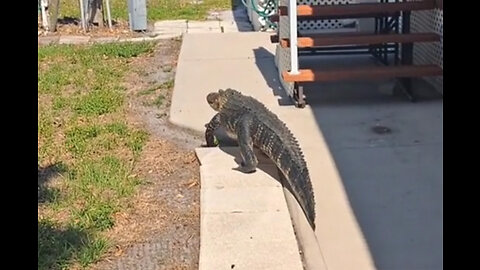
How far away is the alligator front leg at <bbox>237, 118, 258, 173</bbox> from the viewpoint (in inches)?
181

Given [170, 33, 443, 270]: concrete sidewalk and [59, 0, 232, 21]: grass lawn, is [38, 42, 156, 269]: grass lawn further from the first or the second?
[59, 0, 232, 21]: grass lawn

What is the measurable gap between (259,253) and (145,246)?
0.64 metres

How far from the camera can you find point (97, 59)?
866 cm

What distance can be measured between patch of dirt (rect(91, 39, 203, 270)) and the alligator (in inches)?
13.6

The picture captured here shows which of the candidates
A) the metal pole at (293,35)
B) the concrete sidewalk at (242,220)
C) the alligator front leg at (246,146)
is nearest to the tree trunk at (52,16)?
the metal pole at (293,35)

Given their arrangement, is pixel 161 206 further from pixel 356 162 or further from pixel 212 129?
pixel 356 162

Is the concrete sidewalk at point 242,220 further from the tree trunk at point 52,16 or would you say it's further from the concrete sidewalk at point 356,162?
the tree trunk at point 52,16

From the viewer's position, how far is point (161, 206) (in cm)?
432

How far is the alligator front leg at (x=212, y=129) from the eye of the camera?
16.9 feet

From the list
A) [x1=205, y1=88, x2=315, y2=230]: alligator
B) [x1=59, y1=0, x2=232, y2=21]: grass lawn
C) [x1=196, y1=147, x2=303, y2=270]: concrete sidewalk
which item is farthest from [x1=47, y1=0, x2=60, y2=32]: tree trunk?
[x1=196, y1=147, x2=303, y2=270]: concrete sidewalk
